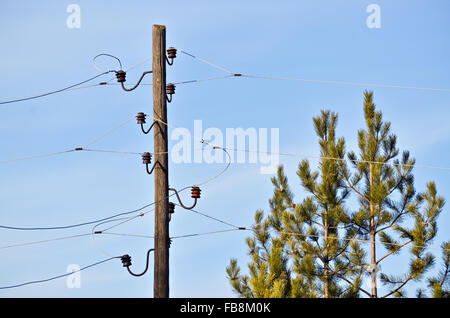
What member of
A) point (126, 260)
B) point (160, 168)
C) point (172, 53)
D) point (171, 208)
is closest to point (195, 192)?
point (171, 208)

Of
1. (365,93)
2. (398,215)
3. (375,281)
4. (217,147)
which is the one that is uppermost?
(365,93)

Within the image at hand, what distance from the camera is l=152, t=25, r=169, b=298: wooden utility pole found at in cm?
938

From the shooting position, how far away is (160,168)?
988 centimetres

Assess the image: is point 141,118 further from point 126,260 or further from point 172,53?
point 126,260

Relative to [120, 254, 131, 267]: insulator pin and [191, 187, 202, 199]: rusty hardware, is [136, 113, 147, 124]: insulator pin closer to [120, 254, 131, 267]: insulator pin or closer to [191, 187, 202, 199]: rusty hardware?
[191, 187, 202, 199]: rusty hardware

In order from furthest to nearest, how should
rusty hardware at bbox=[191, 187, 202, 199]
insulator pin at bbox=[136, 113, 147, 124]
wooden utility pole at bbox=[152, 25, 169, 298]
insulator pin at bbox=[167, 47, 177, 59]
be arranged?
insulator pin at bbox=[167, 47, 177, 59]
insulator pin at bbox=[136, 113, 147, 124]
rusty hardware at bbox=[191, 187, 202, 199]
wooden utility pole at bbox=[152, 25, 169, 298]

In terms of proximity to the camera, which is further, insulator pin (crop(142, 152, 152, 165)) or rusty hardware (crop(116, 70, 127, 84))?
rusty hardware (crop(116, 70, 127, 84))

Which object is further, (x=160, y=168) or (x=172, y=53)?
(x=172, y=53)

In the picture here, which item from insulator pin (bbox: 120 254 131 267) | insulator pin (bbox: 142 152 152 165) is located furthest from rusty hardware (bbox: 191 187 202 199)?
insulator pin (bbox: 120 254 131 267)

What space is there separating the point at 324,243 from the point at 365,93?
141 inches

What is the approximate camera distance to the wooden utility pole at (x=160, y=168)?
9.38m
